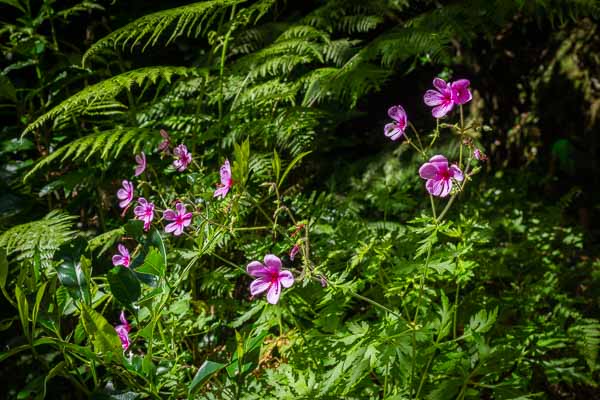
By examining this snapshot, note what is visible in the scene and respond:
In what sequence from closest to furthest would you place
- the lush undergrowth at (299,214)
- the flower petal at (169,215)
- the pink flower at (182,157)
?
the lush undergrowth at (299,214) → the flower petal at (169,215) → the pink flower at (182,157)

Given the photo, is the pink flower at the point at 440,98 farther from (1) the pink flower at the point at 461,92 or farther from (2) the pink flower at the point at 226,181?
(2) the pink flower at the point at 226,181

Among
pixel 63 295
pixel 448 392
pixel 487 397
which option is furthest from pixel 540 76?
pixel 63 295

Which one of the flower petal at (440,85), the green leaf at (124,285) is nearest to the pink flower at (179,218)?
the green leaf at (124,285)

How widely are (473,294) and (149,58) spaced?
1976 millimetres

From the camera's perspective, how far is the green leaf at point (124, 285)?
1.04m

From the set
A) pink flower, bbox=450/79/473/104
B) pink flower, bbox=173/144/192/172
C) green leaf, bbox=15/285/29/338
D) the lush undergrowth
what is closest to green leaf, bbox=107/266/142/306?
the lush undergrowth

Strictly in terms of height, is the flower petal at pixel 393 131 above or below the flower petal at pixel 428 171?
below

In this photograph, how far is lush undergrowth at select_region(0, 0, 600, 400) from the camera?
1184 millimetres

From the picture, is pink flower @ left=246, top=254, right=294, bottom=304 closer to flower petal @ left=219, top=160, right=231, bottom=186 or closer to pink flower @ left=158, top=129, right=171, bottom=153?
flower petal @ left=219, top=160, right=231, bottom=186

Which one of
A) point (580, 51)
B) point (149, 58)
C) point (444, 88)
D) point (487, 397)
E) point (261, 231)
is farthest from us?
point (580, 51)

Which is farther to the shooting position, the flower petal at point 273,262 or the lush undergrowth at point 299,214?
the lush undergrowth at point 299,214

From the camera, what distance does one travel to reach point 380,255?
4.76 feet

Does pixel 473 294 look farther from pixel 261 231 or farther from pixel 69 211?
pixel 69 211

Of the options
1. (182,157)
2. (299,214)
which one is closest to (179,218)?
(182,157)
